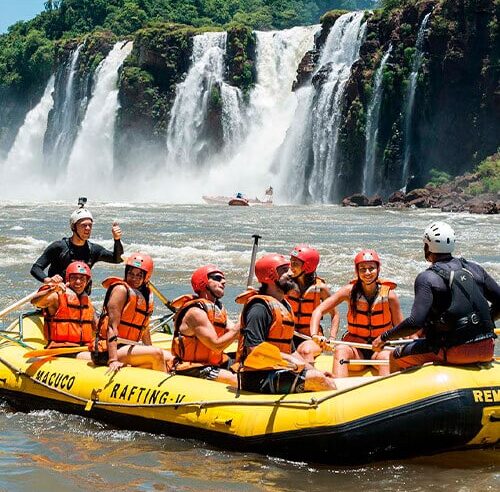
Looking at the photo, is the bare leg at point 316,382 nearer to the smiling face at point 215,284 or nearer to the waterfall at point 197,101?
the smiling face at point 215,284

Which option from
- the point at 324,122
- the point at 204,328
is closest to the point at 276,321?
the point at 204,328

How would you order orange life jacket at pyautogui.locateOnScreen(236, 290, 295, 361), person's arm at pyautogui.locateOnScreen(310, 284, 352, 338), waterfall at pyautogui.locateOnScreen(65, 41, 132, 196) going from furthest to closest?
1. waterfall at pyautogui.locateOnScreen(65, 41, 132, 196)
2. person's arm at pyautogui.locateOnScreen(310, 284, 352, 338)
3. orange life jacket at pyautogui.locateOnScreen(236, 290, 295, 361)

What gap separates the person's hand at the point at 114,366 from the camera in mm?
7820

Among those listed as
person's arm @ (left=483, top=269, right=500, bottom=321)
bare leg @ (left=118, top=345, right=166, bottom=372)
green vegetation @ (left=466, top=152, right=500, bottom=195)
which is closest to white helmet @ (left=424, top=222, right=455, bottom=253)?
person's arm @ (left=483, top=269, right=500, bottom=321)

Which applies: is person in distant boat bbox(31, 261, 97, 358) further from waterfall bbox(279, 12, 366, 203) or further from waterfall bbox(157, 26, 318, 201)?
waterfall bbox(157, 26, 318, 201)

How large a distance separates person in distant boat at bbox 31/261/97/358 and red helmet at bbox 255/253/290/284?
8.24ft

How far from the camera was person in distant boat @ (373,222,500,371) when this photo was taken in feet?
20.8

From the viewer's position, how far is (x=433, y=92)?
1827 inches

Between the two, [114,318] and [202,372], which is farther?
[114,318]

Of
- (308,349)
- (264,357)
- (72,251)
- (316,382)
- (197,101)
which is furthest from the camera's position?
(197,101)

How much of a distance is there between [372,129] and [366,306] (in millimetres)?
41114

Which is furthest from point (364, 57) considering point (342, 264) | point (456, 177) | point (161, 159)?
point (342, 264)

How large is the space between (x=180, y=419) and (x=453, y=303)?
7.11 feet

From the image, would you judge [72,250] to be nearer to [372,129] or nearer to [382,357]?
[382,357]
